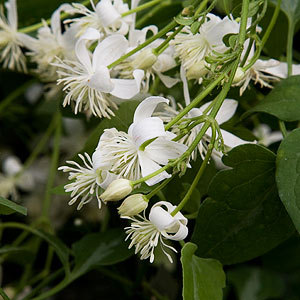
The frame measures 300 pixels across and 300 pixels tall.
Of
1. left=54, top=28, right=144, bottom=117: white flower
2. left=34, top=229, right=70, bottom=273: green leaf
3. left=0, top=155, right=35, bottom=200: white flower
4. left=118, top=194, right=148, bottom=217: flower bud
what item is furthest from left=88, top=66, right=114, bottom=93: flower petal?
left=0, top=155, right=35, bottom=200: white flower

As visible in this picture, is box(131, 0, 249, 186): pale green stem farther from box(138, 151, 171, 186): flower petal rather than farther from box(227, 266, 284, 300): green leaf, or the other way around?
box(227, 266, 284, 300): green leaf

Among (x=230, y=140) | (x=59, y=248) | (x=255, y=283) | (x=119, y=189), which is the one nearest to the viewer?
(x=119, y=189)

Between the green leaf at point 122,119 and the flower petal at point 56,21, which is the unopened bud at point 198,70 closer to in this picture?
the green leaf at point 122,119

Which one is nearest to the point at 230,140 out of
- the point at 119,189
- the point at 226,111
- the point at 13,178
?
the point at 226,111

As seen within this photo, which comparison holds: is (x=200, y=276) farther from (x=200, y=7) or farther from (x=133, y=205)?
(x=200, y=7)

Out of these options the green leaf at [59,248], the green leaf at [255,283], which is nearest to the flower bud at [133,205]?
the green leaf at [59,248]

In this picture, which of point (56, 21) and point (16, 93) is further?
point (16, 93)
